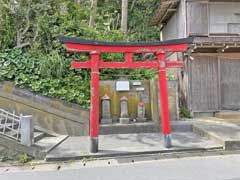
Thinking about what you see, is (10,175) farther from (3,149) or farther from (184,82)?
(184,82)

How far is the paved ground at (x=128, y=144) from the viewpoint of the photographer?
7211 millimetres

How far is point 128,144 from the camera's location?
321 inches

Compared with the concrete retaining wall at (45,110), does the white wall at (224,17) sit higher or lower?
higher

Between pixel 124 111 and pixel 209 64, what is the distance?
15.7 ft

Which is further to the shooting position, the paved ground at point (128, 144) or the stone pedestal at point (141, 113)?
the stone pedestal at point (141, 113)

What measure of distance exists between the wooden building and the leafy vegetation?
1.96 m

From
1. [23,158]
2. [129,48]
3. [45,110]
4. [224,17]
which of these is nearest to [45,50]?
[45,110]

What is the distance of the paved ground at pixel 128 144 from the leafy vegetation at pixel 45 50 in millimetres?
1933

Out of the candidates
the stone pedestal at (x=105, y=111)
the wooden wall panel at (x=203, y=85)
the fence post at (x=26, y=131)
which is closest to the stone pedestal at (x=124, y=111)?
the stone pedestal at (x=105, y=111)

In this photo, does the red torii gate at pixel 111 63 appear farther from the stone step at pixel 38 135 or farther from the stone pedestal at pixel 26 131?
the stone step at pixel 38 135

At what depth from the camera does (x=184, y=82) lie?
41.2ft

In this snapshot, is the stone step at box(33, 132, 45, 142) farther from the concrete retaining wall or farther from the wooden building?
the wooden building

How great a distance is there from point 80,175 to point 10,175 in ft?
5.22

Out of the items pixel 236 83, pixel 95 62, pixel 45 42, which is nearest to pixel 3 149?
pixel 95 62
